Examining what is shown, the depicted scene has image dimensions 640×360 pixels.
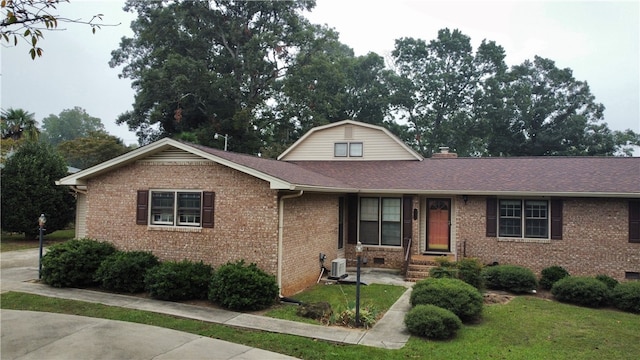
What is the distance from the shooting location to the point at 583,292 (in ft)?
37.3

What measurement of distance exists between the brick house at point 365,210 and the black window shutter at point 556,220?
3cm

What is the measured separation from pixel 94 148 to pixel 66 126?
66416 mm

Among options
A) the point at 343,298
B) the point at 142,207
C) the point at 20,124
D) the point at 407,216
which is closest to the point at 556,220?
the point at 407,216

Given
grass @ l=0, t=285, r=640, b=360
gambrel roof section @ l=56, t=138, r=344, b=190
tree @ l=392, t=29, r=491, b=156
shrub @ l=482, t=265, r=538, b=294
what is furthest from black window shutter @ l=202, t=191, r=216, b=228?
tree @ l=392, t=29, r=491, b=156

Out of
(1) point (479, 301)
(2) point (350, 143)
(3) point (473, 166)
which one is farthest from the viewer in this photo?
(2) point (350, 143)

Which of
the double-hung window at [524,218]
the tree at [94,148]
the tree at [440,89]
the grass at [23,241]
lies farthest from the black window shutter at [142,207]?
the tree at [440,89]

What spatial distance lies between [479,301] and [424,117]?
33717mm

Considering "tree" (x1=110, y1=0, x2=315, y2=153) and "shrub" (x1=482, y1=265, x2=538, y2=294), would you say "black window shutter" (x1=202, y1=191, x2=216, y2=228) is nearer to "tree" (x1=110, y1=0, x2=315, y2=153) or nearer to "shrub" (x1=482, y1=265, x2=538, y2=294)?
"shrub" (x1=482, y1=265, x2=538, y2=294)

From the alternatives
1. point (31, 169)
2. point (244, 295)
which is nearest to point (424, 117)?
point (31, 169)

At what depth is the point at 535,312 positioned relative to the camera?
417 inches

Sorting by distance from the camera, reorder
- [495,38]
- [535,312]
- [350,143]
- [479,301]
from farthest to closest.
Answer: [495,38] < [350,143] < [535,312] < [479,301]

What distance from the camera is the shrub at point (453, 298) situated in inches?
372

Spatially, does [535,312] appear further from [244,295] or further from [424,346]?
[244,295]

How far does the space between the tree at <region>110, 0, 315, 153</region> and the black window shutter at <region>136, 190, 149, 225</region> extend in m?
20.8
